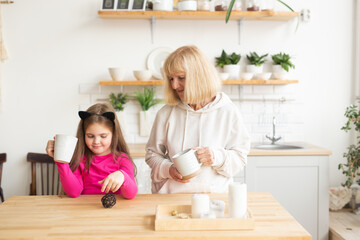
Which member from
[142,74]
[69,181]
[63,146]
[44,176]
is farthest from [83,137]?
[44,176]

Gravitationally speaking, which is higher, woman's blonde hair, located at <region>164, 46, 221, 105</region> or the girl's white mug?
woman's blonde hair, located at <region>164, 46, 221, 105</region>

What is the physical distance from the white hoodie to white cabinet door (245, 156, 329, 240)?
1257 mm

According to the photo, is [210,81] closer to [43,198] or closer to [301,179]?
[43,198]

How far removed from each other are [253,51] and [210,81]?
191 centimetres

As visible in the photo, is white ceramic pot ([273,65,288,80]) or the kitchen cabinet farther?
white ceramic pot ([273,65,288,80])

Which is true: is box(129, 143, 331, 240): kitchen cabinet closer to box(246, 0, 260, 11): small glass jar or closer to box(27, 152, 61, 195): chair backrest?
box(27, 152, 61, 195): chair backrest

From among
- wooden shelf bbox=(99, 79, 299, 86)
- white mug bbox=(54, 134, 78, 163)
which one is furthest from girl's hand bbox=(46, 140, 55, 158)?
wooden shelf bbox=(99, 79, 299, 86)

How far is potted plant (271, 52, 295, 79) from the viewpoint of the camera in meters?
3.43

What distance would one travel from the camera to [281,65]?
11.3ft

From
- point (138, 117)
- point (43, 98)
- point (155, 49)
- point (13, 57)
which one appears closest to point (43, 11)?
point (13, 57)

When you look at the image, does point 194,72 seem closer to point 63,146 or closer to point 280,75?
point 63,146

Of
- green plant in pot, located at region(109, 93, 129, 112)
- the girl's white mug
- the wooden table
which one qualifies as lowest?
the wooden table

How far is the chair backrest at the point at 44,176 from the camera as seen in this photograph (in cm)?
333

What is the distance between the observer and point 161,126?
188 cm
